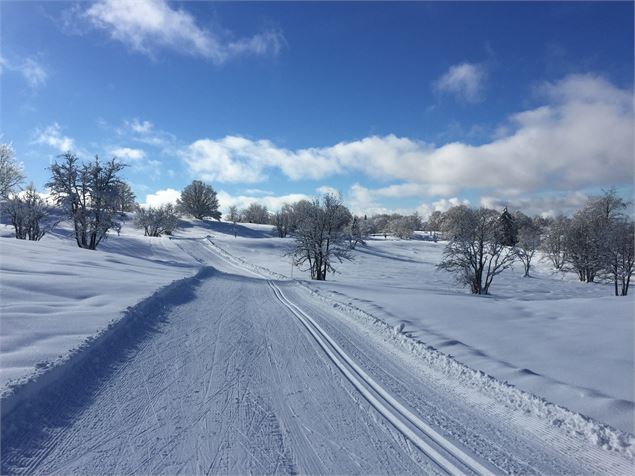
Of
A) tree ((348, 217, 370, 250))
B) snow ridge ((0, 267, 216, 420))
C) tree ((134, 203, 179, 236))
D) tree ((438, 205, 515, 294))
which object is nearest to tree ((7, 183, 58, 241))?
tree ((134, 203, 179, 236))

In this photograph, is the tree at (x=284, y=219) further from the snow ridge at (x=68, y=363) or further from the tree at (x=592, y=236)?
the snow ridge at (x=68, y=363)

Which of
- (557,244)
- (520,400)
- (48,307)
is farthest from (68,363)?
(557,244)

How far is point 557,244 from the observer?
185 ft

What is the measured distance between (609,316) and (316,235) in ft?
76.5

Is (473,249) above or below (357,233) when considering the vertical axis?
below

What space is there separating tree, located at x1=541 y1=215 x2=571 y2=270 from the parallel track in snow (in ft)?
191

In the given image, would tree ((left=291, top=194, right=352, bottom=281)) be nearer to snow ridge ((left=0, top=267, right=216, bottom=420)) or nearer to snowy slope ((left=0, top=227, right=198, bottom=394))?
snowy slope ((left=0, top=227, right=198, bottom=394))

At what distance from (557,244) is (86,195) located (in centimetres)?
6240

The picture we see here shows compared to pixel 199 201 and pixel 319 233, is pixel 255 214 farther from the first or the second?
pixel 319 233

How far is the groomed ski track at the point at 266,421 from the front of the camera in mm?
3873

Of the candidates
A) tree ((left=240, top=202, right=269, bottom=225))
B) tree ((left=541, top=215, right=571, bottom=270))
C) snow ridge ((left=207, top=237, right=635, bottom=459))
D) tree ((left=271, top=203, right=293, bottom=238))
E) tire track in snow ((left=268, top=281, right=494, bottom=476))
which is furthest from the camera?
tree ((left=240, top=202, right=269, bottom=225))

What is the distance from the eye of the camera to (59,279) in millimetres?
11703

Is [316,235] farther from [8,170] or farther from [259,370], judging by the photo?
[8,170]

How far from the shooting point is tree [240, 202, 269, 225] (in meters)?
139
